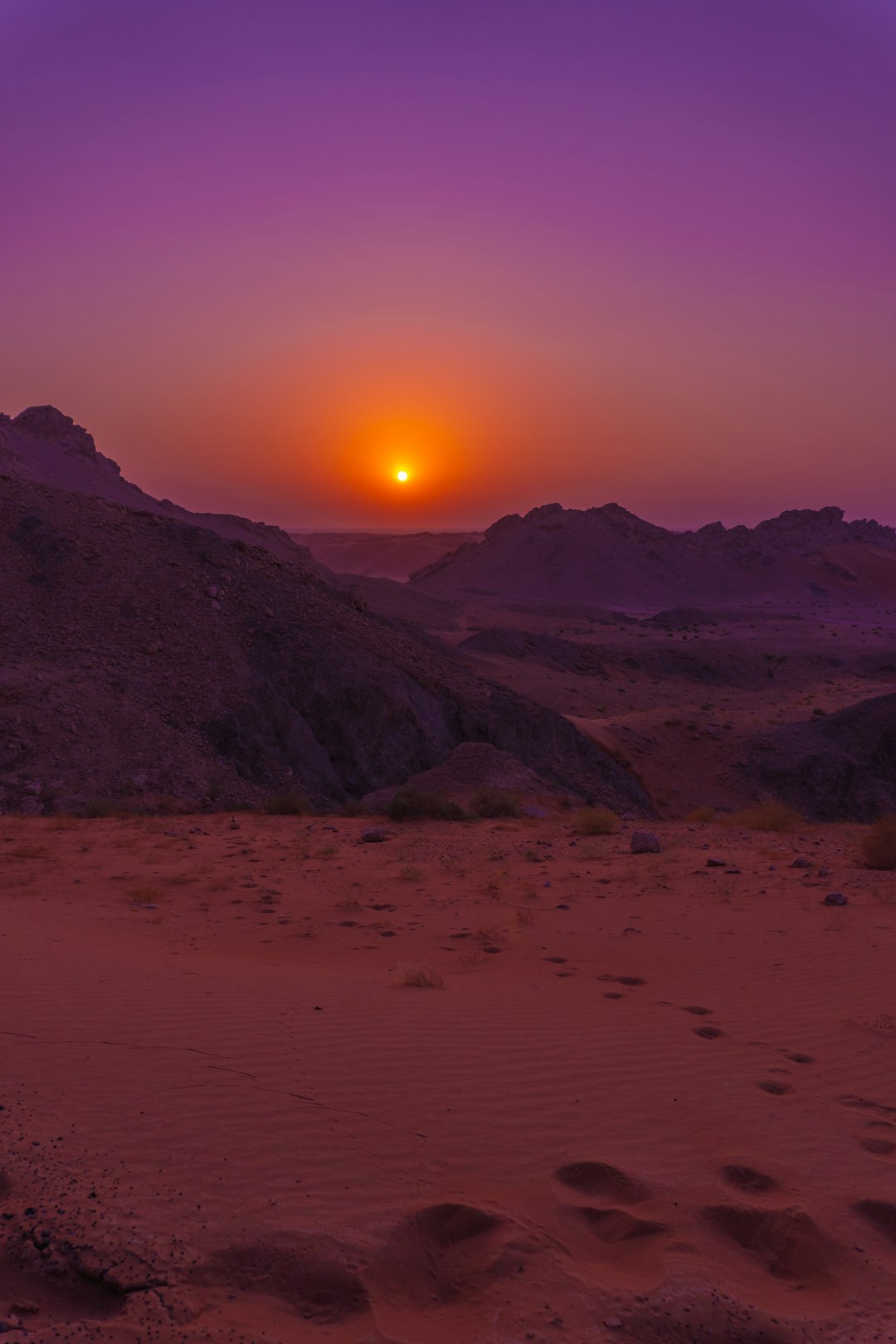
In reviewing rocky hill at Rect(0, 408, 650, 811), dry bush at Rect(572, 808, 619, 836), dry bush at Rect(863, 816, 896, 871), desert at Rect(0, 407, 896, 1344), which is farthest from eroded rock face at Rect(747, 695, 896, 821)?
dry bush at Rect(863, 816, 896, 871)

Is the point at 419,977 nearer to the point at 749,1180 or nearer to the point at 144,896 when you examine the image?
the point at 749,1180

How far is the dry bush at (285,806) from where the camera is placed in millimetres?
15883

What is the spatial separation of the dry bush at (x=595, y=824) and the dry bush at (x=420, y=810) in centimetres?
215

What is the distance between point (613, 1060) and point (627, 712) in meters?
31.9

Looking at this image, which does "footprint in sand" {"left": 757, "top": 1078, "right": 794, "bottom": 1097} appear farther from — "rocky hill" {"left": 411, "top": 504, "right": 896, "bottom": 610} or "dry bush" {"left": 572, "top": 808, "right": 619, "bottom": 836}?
"rocky hill" {"left": 411, "top": 504, "right": 896, "bottom": 610}

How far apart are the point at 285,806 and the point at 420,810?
2635mm

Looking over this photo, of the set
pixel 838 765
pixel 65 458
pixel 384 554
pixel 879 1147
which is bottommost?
pixel 879 1147

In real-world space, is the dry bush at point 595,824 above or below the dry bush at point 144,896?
above

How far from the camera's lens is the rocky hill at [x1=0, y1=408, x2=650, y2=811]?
16531mm

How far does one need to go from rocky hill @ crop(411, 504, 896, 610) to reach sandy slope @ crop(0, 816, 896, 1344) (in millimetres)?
86387

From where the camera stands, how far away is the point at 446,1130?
4102mm

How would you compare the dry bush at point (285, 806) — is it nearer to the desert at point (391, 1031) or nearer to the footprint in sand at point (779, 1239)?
the desert at point (391, 1031)

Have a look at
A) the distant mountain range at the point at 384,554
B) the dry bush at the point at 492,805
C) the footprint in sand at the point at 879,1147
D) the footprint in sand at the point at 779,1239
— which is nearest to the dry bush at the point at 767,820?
the dry bush at the point at 492,805

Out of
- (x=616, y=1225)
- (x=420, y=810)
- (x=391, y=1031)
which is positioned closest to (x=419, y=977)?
(x=391, y=1031)
